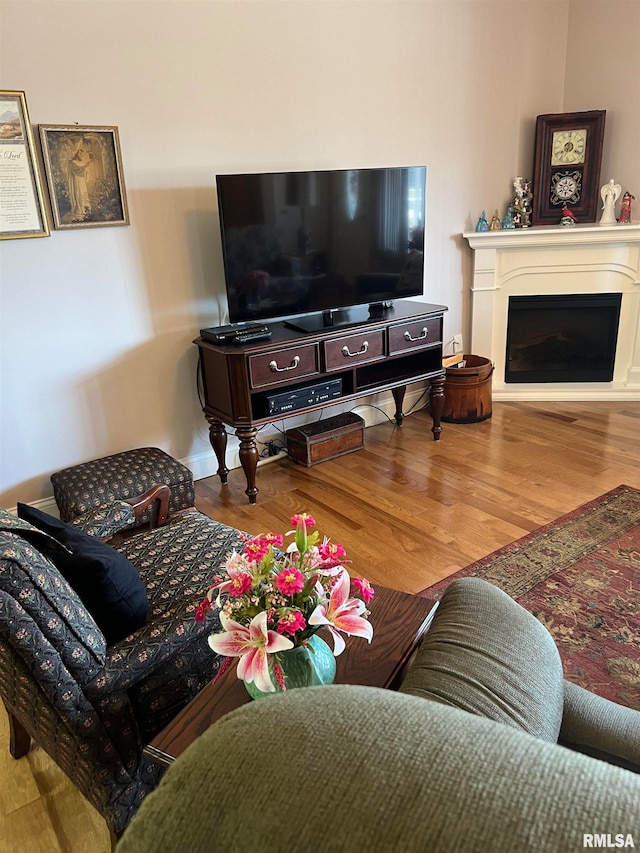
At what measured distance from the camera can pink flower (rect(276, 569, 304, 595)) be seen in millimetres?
1045

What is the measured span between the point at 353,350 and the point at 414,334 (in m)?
0.46

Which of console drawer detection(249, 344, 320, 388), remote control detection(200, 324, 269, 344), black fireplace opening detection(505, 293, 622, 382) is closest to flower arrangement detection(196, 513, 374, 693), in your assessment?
console drawer detection(249, 344, 320, 388)

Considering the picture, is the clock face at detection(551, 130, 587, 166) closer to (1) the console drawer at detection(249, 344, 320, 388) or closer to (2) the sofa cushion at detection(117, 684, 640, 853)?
(1) the console drawer at detection(249, 344, 320, 388)

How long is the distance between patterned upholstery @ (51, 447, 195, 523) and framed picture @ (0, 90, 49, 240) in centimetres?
108

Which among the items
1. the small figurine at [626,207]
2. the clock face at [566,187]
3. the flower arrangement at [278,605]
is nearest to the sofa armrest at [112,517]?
the flower arrangement at [278,605]

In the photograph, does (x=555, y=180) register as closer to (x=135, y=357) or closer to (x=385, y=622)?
(x=135, y=357)

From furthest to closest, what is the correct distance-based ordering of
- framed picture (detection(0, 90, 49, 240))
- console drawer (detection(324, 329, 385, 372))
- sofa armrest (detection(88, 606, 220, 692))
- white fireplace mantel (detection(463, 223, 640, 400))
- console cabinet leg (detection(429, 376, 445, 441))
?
white fireplace mantel (detection(463, 223, 640, 400))
console cabinet leg (detection(429, 376, 445, 441))
console drawer (detection(324, 329, 385, 372))
framed picture (detection(0, 90, 49, 240))
sofa armrest (detection(88, 606, 220, 692))

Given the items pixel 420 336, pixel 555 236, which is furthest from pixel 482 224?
pixel 420 336

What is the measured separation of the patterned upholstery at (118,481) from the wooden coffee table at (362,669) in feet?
5.04

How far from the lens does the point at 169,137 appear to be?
2.97 m

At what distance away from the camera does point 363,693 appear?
0.57 metres

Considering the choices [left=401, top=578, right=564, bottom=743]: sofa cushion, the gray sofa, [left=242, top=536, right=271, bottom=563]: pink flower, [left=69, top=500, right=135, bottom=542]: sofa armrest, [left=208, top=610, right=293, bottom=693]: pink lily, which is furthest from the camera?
[left=69, top=500, right=135, bottom=542]: sofa armrest

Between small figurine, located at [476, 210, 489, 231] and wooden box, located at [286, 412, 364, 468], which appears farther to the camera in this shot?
small figurine, located at [476, 210, 489, 231]

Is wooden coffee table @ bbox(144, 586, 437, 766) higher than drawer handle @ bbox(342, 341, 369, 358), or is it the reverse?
drawer handle @ bbox(342, 341, 369, 358)
